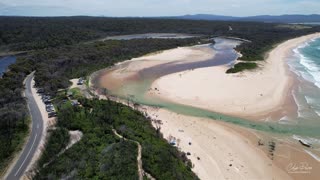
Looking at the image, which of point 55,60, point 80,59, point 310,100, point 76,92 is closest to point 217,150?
point 310,100

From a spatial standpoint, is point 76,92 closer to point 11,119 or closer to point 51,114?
point 51,114

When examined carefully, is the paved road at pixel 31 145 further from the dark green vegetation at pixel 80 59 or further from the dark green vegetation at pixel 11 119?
the dark green vegetation at pixel 80 59

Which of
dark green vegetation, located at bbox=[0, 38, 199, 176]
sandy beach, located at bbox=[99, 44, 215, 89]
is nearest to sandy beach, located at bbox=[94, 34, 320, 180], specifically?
sandy beach, located at bbox=[99, 44, 215, 89]

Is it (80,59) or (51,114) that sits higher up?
(51,114)

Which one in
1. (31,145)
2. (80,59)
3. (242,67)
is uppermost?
(242,67)

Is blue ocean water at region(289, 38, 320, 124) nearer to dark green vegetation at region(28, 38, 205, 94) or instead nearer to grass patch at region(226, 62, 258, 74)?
grass patch at region(226, 62, 258, 74)

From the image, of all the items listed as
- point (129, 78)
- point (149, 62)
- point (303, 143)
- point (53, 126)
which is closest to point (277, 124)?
point (303, 143)

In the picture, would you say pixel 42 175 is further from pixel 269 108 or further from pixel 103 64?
pixel 103 64
